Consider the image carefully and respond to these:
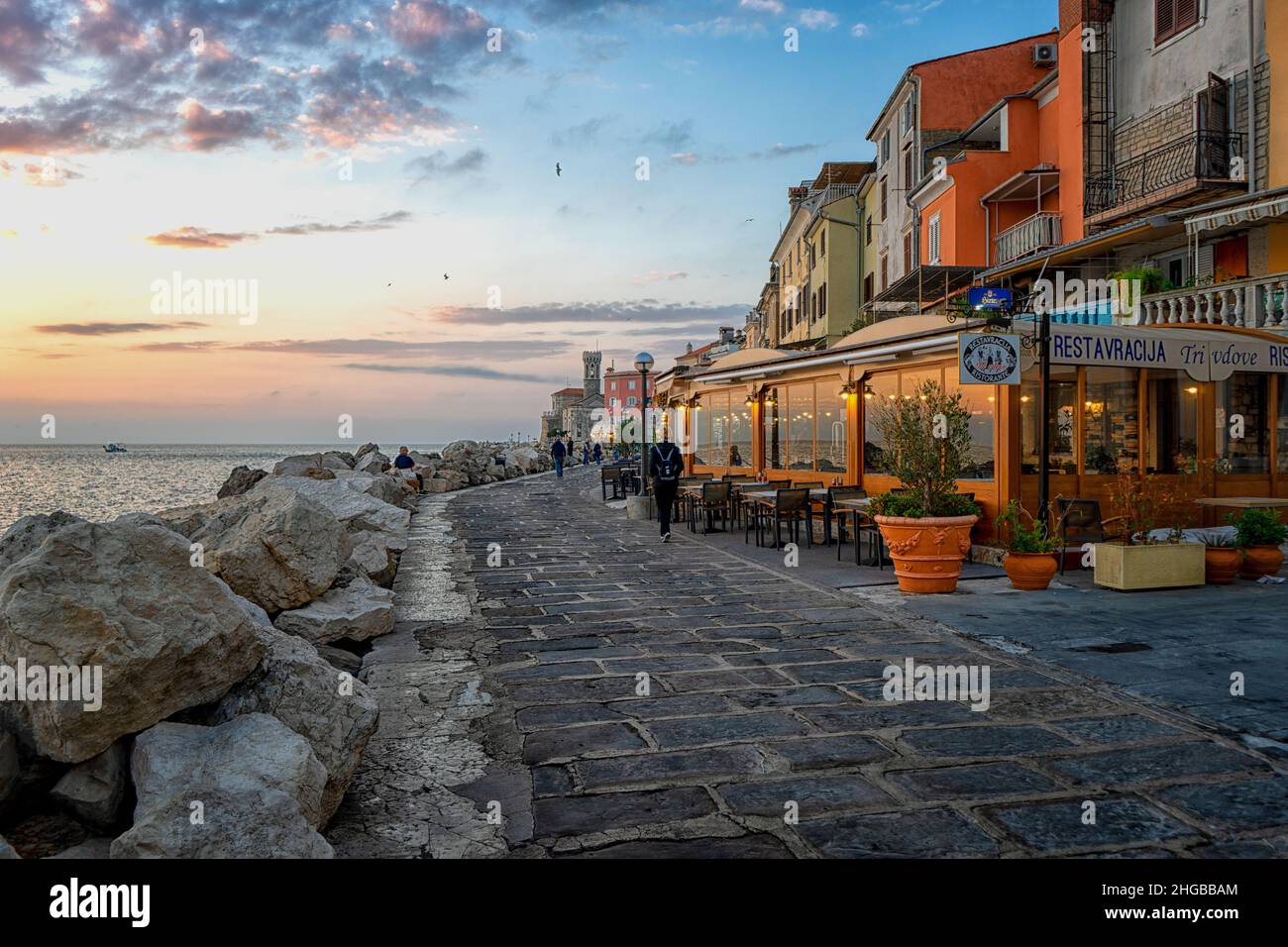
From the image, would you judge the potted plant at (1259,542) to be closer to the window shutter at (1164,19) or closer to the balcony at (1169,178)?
the balcony at (1169,178)

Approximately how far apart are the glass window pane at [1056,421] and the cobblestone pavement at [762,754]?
466 cm

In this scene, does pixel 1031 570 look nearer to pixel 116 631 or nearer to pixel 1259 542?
pixel 1259 542

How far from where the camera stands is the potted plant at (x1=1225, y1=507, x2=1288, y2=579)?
927cm

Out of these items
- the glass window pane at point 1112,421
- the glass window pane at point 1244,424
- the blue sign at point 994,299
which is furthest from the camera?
the glass window pane at point 1244,424

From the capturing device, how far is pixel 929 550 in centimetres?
851

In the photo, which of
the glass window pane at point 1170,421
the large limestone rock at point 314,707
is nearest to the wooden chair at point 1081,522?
the glass window pane at point 1170,421

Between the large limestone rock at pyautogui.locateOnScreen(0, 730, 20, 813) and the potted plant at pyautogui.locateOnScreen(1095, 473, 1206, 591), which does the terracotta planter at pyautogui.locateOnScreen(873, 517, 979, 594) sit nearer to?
the potted plant at pyautogui.locateOnScreen(1095, 473, 1206, 591)

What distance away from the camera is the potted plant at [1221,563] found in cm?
903

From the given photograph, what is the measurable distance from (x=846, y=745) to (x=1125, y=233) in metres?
16.9

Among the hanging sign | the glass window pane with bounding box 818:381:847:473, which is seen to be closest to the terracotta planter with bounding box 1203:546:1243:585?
the hanging sign

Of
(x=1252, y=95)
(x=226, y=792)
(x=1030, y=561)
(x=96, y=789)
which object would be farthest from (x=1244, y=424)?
(x=96, y=789)

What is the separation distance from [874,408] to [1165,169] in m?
9.56
